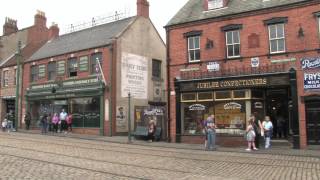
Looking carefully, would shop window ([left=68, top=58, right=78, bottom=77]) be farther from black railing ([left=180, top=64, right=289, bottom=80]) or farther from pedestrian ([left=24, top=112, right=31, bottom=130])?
black railing ([left=180, top=64, right=289, bottom=80])

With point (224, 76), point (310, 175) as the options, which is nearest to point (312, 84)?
point (224, 76)

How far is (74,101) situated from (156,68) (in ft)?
24.6

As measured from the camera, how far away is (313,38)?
2292cm

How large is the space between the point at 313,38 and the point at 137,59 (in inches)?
613

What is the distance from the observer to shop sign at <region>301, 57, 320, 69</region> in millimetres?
22589

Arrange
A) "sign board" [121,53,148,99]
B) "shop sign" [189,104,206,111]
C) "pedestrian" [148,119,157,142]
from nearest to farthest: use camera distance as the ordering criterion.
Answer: "shop sign" [189,104,206,111] → "pedestrian" [148,119,157,142] → "sign board" [121,53,148,99]

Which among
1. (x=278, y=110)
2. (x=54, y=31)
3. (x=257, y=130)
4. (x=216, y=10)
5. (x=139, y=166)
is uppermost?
(x=54, y=31)

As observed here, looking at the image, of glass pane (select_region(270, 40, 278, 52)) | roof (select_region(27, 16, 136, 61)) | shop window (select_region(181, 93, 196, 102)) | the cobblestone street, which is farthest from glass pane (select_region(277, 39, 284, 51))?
roof (select_region(27, 16, 136, 61))

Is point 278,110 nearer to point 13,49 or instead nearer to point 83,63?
point 83,63

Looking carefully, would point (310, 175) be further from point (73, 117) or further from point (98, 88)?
point (73, 117)

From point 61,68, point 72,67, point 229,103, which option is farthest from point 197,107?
point 61,68

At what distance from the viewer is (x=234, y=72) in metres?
25.5

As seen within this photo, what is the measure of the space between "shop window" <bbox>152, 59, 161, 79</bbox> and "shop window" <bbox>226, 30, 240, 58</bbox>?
11.4m

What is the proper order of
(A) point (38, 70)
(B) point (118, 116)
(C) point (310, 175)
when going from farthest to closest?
1. (A) point (38, 70)
2. (B) point (118, 116)
3. (C) point (310, 175)
